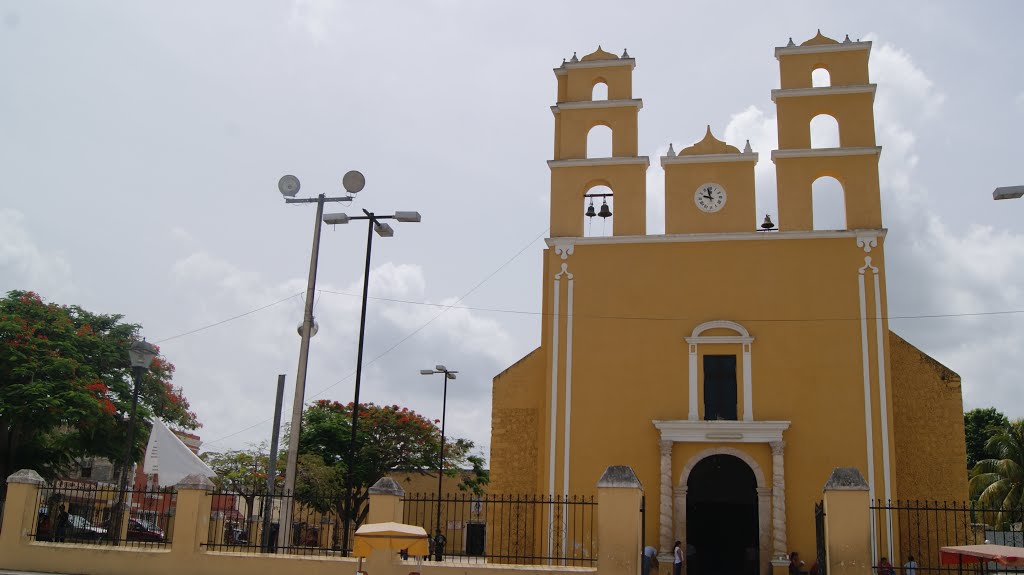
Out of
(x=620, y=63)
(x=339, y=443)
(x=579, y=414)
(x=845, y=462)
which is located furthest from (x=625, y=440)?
(x=339, y=443)

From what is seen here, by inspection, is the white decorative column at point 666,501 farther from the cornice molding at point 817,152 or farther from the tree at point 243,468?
the tree at point 243,468

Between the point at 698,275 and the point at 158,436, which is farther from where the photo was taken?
the point at 698,275

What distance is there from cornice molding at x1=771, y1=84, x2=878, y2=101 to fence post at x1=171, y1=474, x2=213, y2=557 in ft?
48.6

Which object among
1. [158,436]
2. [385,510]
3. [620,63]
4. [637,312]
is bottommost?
[385,510]

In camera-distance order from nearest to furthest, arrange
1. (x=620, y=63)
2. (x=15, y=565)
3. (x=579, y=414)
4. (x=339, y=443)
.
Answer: (x=15, y=565) < (x=579, y=414) < (x=620, y=63) < (x=339, y=443)

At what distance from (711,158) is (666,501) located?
767 cm

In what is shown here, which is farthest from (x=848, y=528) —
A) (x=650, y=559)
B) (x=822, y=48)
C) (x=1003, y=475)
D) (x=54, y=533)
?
(x=1003, y=475)

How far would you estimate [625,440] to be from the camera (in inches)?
791

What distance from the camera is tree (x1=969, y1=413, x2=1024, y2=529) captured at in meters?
28.6

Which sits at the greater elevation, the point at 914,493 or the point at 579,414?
the point at 579,414

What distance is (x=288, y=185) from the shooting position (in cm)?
1759

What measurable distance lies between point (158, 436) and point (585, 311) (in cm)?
936

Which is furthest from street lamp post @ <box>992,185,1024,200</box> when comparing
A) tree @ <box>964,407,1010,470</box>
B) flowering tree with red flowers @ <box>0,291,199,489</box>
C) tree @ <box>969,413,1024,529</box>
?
tree @ <box>964,407,1010,470</box>

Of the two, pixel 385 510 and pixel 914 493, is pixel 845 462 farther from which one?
pixel 385 510
